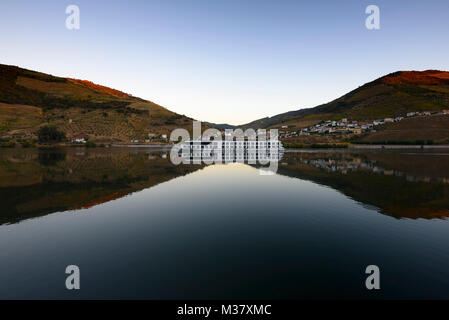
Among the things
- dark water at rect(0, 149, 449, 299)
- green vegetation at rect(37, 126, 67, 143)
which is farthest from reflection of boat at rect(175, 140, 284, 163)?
dark water at rect(0, 149, 449, 299)

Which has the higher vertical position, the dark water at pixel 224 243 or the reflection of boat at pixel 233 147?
the reflection of boat at pixel 233 147

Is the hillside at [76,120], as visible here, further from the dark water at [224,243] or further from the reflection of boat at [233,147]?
the dark water at [224,243]

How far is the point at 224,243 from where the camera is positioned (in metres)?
13.7

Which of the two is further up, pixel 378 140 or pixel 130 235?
pixel 378 140

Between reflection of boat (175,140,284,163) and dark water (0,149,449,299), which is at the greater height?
reflection of boat (175,140,284,163)

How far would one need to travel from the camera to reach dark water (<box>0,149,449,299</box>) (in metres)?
9.35

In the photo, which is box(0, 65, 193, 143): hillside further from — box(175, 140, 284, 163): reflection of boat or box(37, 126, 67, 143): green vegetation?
box(175, 140, 284, 163): reflection of boat

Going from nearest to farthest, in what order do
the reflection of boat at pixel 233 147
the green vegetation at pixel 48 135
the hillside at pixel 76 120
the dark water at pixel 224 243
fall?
the dark water at pixel 224 243 → the reflection of boat at pixel 233 147 → the green vegetation at pixel 48 135 → the hillside at pixel 76 120

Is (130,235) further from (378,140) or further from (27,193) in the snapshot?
(378,140)

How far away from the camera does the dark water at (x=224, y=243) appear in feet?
30.7

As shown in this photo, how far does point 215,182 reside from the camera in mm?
35031

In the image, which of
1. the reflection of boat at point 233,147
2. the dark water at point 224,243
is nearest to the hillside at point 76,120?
the reflection of boat at point 233,147
